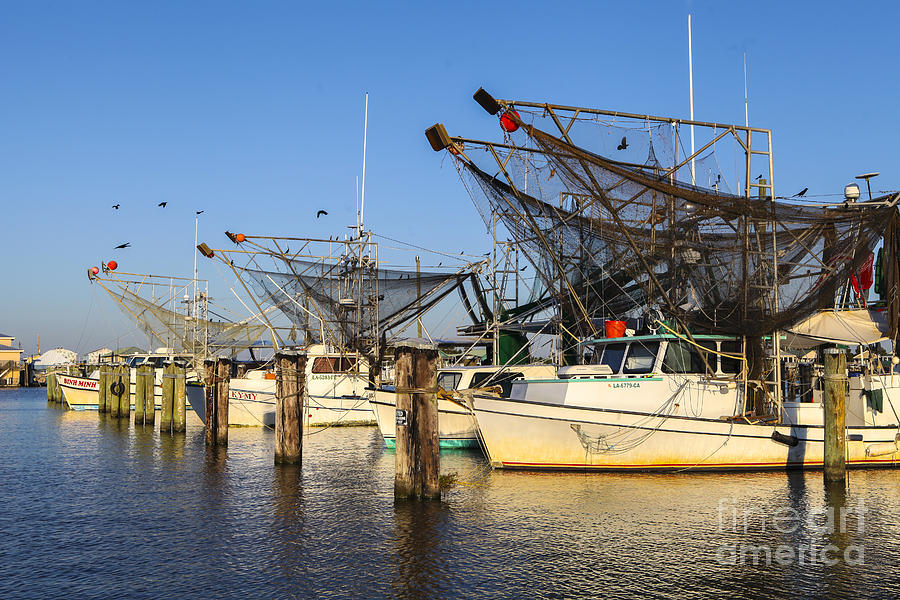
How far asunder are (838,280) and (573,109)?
8.55 m

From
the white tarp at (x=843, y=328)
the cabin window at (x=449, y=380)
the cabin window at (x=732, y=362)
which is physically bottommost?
the cabin window at (x=449, y=380)

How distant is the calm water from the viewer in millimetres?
12031

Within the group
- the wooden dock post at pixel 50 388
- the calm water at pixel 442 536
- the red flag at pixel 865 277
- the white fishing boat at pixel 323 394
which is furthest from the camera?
the wooden dock post at pixel 50 388

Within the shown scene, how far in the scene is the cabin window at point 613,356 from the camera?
22891 mm

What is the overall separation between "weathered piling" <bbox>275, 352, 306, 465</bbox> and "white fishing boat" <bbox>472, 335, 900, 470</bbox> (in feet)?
18.4

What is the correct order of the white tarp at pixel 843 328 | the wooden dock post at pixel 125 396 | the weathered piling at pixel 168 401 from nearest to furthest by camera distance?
the white tarp at pixel 843 328 → the weathered piling at pixel 168 401 → the wooden dock post at pixel 125 396

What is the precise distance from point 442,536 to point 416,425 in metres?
2.47

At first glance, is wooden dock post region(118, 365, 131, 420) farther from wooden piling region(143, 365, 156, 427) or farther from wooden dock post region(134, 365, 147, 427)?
wooden piling region(143, 365, 156, 427)

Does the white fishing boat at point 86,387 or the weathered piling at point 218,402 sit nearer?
the weathered piling at point 218,402

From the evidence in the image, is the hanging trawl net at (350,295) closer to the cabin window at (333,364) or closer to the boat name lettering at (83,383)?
the cabin window at (333,364)

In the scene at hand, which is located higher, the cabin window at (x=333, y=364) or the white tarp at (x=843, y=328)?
the white tarp at (x=843, y=328)

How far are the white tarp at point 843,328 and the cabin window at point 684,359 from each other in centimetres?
301

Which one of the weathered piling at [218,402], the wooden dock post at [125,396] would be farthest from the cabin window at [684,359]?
the wooden dock post at [125,396]

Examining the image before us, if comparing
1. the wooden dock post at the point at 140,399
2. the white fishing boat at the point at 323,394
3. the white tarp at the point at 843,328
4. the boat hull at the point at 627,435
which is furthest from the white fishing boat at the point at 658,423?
the wooden dock post at the point at 140,399
